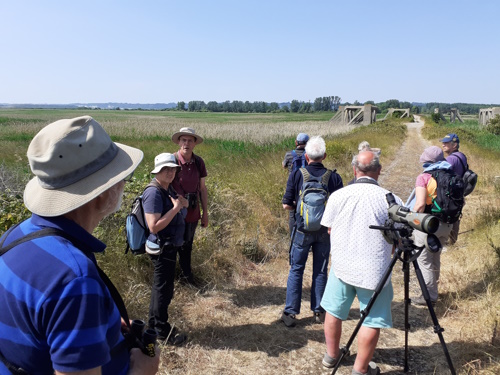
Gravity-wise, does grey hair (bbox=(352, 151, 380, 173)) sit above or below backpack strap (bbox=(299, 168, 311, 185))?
above

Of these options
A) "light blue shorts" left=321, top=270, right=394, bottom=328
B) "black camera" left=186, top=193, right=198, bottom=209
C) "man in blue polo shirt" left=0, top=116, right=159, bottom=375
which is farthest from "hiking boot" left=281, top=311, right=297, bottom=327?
"man in blue polo shirt" left=0, top=116, right=159, bottom=375

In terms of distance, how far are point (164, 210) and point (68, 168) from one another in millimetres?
1825

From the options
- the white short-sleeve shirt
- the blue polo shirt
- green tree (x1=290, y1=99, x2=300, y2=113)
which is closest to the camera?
the blue polo shirt

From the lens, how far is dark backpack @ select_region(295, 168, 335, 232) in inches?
129

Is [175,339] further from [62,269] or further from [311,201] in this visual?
[62,269]

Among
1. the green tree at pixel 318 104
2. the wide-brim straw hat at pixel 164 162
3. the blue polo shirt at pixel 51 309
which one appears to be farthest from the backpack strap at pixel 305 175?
the green tree at pixel 318 104

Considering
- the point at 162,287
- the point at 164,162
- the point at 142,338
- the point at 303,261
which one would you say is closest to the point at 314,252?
the point at 303,261

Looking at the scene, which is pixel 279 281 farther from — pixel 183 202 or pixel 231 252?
pixel 183 202

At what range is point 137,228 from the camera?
9.32 ft

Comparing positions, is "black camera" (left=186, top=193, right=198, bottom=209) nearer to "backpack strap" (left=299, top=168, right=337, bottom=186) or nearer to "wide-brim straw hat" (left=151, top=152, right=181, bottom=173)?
"wide-brim straw hat" (left=151, top=152, right=181, bottom=173)

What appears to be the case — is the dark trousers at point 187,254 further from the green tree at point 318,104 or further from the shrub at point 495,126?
the green tree at point 318,104

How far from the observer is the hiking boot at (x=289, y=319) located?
11.5 ft

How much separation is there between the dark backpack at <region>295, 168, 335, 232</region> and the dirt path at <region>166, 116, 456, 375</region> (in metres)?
1.08

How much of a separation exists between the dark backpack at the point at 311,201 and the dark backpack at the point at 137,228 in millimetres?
1358
